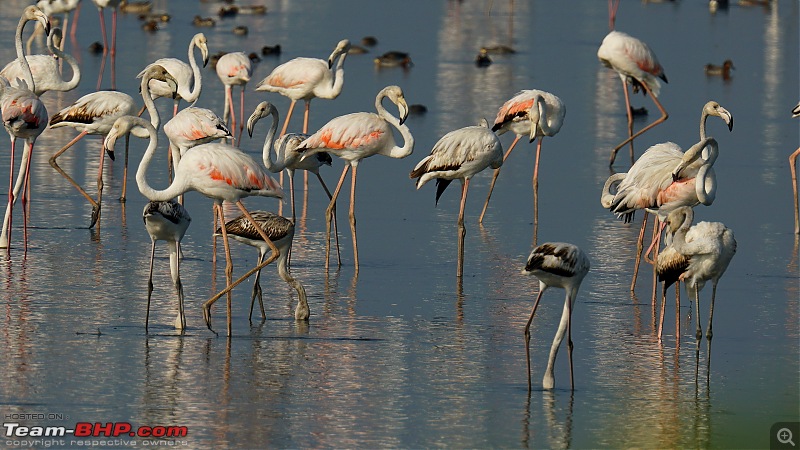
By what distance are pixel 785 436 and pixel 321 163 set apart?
5.17 metres

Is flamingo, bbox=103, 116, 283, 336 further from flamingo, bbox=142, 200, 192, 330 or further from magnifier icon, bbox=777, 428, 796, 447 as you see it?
magnifier icon, bbox=777, 428, 796, 447

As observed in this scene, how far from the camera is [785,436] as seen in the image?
764 centimetres

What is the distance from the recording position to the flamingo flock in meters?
9.09

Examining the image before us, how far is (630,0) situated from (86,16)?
48.6 ft

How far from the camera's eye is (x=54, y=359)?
8.45 metres

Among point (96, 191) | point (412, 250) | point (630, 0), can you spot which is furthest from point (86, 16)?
point (412, 250)

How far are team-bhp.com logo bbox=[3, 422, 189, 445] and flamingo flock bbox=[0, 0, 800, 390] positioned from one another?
185cm

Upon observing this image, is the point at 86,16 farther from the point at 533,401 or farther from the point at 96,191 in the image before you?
the point at 533,401

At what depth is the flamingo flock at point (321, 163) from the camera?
909cm

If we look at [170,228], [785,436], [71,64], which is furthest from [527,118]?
[785,436]

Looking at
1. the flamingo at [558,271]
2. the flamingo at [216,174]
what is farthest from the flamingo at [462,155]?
the flamingo at [558,271]

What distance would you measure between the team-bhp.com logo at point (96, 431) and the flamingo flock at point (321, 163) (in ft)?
6.08

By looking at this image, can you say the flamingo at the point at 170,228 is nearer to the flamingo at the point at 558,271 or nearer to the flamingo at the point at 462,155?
the flamingo at the point at 558,271

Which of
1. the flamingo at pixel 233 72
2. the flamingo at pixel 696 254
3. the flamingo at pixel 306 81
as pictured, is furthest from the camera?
the flamingo at pixel 233 72
